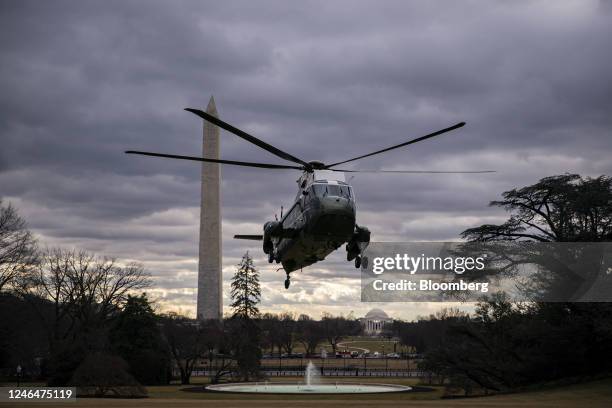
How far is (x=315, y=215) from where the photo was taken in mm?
24297

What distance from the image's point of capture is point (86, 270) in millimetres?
77312

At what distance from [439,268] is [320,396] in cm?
2020

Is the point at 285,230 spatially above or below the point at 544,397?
above

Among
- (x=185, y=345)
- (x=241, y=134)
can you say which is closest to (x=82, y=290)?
(x=185, y=345)

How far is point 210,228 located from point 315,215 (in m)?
71.1

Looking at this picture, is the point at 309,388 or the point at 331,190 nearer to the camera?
the point at 331,190

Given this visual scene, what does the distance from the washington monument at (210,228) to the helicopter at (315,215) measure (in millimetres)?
62513

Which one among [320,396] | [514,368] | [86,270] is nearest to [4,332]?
[86,270]

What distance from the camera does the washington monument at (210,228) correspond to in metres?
91.2

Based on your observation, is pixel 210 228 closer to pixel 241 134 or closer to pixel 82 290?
pixel 82 290

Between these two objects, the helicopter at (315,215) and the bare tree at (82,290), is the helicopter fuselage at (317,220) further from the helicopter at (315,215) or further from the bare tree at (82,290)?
the bare tree at (82,290)

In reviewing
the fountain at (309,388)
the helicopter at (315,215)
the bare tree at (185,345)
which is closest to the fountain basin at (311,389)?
the fountain at (309,388)

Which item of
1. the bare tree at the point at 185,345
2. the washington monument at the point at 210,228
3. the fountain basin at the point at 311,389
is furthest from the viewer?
the washington monument at the point at 210,228

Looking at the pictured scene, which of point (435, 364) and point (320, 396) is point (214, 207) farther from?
point (435, 364)
